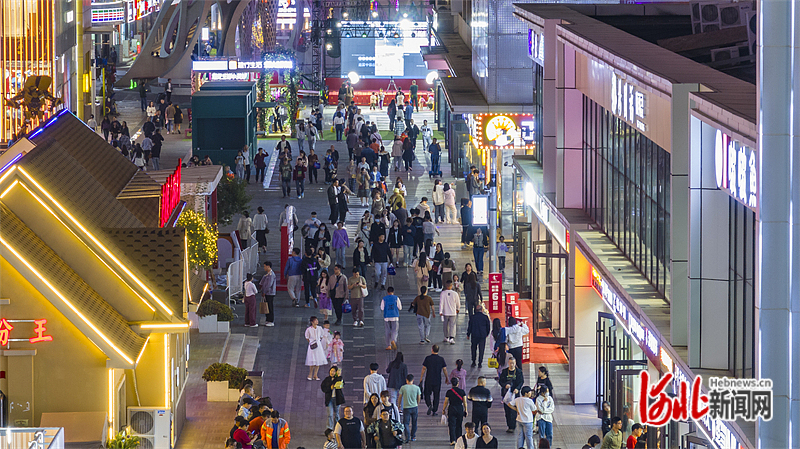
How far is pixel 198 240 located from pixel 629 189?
33.6ft

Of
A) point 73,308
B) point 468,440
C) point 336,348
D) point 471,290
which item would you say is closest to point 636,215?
point 468,440

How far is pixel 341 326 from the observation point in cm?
2630

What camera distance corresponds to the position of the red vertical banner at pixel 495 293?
85.7ft

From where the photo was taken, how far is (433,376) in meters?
20.2

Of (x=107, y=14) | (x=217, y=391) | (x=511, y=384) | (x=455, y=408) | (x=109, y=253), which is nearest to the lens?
(x=109, y=253)

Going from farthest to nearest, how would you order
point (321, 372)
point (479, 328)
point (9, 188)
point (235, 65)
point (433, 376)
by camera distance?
1. point (235, 65)
2. point (321, 372)
3. point (479, 328)
4. point (433, 376)
5. point (9, 188)

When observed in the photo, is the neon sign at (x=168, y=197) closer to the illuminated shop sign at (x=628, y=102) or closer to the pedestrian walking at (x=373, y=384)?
the pedestrian walking at (x=373, y=384)

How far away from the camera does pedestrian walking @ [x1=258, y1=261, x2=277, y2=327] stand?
26016mm

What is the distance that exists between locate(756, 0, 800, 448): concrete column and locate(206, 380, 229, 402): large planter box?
459 inches

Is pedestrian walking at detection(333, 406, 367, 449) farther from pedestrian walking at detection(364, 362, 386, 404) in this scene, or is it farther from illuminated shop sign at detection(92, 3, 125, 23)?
illuminated shop sign at detection(92, 3, 125, 23)

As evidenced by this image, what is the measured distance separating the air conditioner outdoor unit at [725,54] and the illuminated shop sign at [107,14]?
3654 cm

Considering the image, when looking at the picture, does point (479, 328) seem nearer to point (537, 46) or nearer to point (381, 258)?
point (381, 258)

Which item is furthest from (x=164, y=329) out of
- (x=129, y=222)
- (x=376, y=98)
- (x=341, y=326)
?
(x=376, y=98)

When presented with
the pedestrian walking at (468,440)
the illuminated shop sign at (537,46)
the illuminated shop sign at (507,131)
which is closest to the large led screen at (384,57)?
the illuminated shop sign at (507,131)
